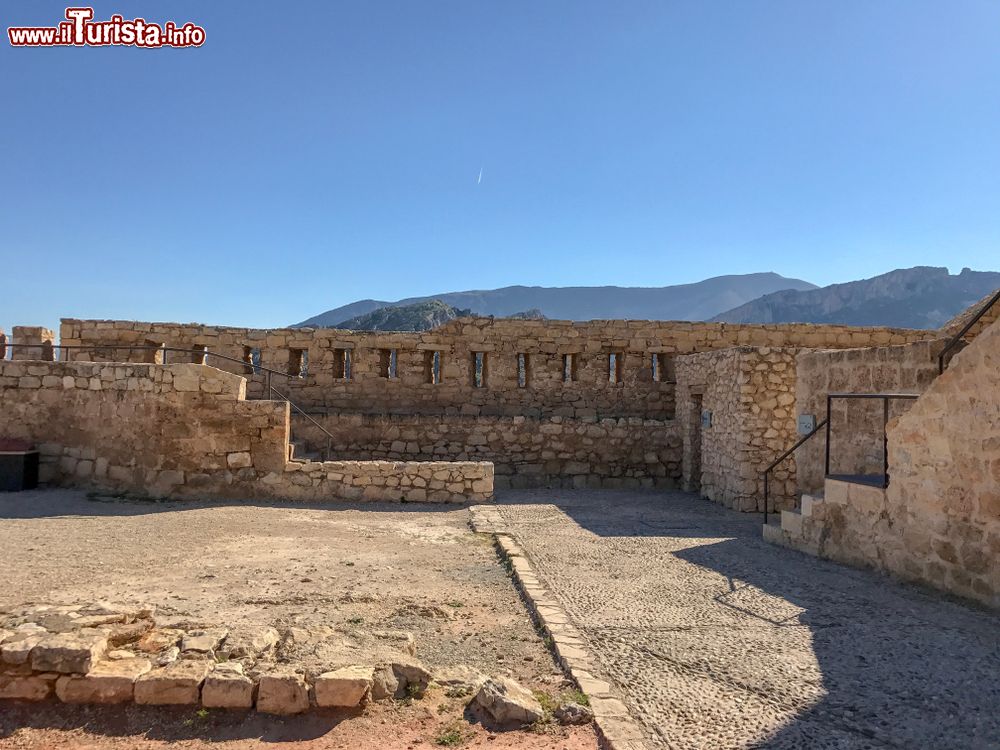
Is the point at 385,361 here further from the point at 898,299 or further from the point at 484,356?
the point at 898,299

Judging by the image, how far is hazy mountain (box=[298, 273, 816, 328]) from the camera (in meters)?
177

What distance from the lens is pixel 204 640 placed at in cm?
429

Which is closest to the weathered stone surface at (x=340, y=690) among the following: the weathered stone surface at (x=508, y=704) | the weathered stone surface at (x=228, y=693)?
the weathered stone surface at (x=228, y=693)

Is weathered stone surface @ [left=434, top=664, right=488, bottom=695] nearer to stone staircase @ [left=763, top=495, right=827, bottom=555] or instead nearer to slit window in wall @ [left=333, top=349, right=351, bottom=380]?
stone staircase @ [left=763, top=495, right=827, bottom=555]

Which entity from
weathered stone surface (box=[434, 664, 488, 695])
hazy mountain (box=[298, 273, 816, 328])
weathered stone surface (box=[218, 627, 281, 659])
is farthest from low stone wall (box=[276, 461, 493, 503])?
hazy mountain (box=[298, 273, 816, 328])

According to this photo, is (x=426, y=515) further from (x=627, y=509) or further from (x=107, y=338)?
(x=107, y=338)

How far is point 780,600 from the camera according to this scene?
5.72 m

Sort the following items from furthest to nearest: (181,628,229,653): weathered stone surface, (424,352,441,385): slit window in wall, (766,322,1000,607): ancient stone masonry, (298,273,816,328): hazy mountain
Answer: (298,273,816,328): hazy mountain < (424,352,441,385): slit window in wall < (766,322,1000,607): ancient stone masonry < (181,628,229,653): weathered stone surface

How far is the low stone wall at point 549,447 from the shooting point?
14.1m

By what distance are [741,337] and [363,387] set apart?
30.0ft

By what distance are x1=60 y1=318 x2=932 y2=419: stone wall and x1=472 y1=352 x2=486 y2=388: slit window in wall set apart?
48 mm

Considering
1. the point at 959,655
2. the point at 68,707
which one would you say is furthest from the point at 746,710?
the point at 68,707

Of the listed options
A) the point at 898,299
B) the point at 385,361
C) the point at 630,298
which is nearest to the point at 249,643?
the point at 385,361

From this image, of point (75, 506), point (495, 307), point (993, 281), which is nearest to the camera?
point (75, 506)
